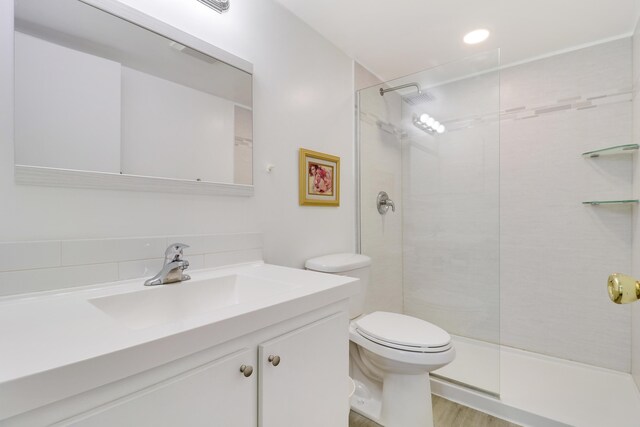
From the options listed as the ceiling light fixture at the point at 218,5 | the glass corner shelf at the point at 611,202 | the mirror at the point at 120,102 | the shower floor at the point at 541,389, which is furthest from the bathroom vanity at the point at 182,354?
the glass corner shelf at the point at 611,202

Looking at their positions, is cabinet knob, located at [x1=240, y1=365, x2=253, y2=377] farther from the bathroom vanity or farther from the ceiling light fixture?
the ceiling light fixture

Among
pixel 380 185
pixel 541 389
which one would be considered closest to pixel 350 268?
pixel 380 185

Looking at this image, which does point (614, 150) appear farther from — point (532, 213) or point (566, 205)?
point (532, 213)

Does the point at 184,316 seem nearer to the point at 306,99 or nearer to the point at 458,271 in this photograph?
the point at 306,99

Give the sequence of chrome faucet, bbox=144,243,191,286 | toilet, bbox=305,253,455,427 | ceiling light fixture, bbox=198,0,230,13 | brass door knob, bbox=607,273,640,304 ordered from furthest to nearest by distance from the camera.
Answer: toilet, bbox=305,253,455,427 < ceiling light fixture, bbox=198,0,230,13 < chrome faucet, bbox=144,243,191,286 < brass door knob, bbox=607,273,640,304

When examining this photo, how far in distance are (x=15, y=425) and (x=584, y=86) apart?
9.77ft

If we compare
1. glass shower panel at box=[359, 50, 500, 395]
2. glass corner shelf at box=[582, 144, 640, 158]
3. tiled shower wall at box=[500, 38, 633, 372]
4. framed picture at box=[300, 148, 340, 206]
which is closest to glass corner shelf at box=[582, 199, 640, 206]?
tiled shower wall at box=[500, 38, 633, 372]

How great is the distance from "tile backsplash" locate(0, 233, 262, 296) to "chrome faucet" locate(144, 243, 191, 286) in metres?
0.07

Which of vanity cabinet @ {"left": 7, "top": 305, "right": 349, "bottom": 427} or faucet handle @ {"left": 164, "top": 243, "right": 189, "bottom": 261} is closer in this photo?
vanity cabinet @ {"left": 7, "top": 305, "right": 349, "bottom": 427}

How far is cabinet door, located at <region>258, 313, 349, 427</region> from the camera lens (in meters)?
0.76

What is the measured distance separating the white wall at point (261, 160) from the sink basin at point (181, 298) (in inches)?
9.0

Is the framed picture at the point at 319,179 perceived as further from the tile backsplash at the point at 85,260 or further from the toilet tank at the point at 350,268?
the tile backsplash at the point at 85,260

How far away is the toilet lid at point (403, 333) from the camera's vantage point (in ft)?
4.62

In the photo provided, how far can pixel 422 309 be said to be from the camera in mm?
2289
